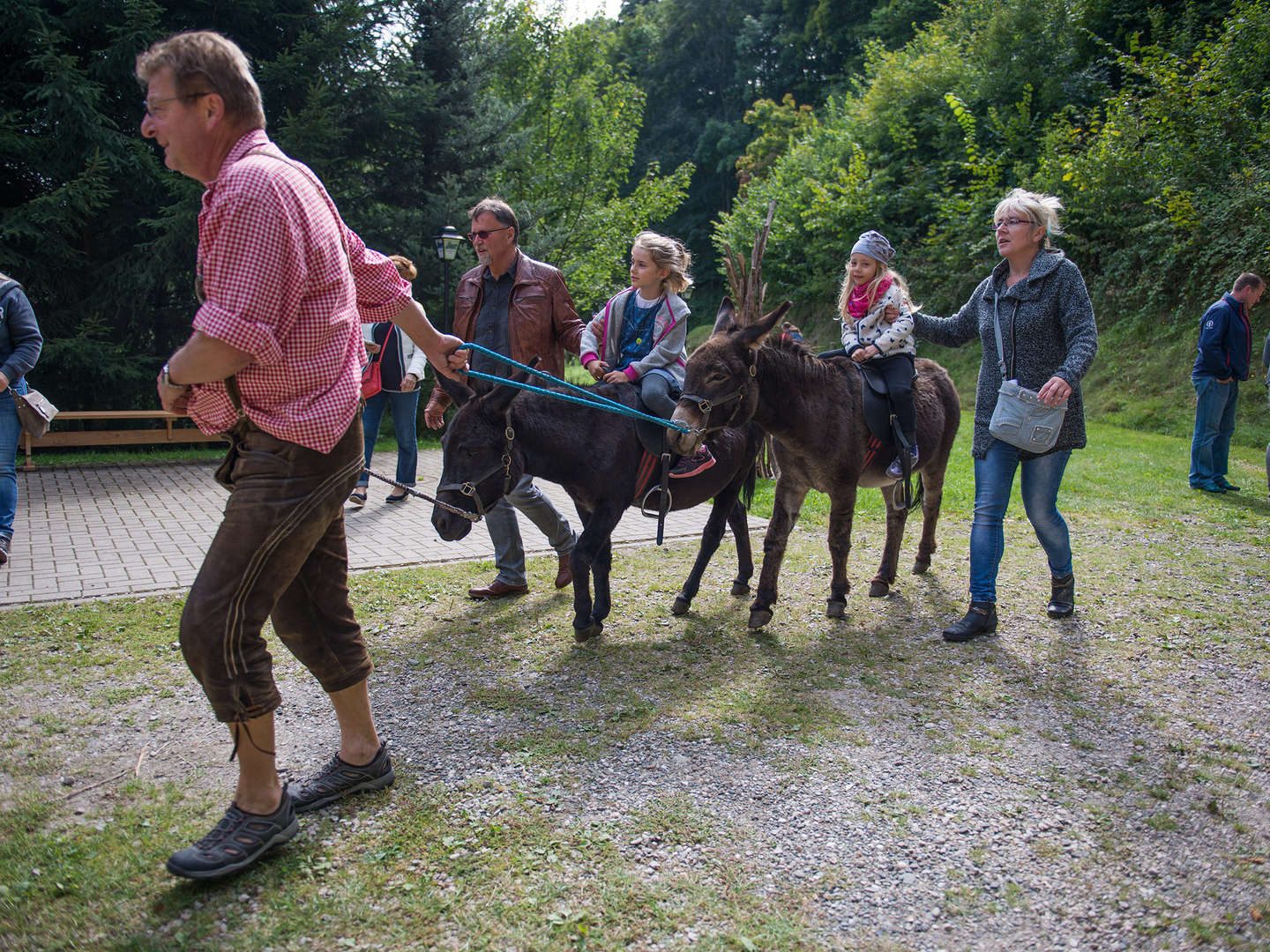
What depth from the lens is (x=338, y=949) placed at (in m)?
2.37

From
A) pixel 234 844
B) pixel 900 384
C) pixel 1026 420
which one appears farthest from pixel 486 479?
pixel 1026 420

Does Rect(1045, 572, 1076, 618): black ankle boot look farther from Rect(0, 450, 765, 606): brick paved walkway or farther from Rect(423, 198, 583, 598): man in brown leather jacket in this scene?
Rect(423, 198, 583, 598): man in brown leather jacket

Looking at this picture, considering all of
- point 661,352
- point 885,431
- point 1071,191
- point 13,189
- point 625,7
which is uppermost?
point 625,7

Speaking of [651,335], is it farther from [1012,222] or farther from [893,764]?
[893,764]

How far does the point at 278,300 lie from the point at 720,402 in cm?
284

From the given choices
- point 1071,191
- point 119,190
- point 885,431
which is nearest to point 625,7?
point 1071,191

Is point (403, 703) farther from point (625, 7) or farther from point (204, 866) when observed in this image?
point (625, 7)

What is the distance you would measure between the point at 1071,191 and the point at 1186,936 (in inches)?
832

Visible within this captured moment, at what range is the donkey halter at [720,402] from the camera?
4.73 meters

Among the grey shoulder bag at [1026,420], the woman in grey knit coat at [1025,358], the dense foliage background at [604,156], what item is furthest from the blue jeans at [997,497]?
the dense foliage background at [604,156]

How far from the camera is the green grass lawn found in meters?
2.54

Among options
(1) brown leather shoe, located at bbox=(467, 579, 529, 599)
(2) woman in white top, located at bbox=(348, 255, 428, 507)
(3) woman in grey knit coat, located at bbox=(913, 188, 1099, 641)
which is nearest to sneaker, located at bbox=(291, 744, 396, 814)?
(1) brown leather shoe, located at bbox=(467, 579, 529, 599)

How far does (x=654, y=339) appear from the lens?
5.34 metres

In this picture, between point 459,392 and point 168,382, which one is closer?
point 168,382
